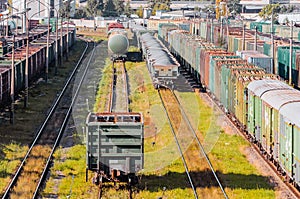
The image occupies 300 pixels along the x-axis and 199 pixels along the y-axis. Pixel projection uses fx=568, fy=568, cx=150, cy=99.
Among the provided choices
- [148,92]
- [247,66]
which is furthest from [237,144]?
[148,92]

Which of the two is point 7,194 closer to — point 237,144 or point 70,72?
point 237,144

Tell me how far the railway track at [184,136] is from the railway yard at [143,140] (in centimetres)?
6

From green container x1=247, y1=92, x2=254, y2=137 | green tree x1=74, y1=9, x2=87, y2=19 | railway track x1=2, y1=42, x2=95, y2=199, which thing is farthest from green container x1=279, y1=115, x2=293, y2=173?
green tree x1=74, y1=9, x2=87, y2=19

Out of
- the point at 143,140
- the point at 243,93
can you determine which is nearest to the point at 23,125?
the point at 243,93

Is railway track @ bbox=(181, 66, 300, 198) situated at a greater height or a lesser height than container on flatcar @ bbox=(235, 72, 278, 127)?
lesser

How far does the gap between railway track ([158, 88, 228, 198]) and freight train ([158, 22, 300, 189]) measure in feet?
7.52

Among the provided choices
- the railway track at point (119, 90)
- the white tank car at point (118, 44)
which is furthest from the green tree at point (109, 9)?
the railway track at point (119, 90)

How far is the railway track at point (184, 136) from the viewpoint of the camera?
20.8 m

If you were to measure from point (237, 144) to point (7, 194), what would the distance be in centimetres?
1130

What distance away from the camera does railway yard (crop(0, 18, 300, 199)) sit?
19047mm

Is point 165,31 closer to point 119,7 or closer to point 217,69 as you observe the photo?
point 217,69

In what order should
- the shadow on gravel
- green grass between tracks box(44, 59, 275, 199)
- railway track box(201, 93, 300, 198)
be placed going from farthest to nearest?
the shadow on gravel < green grass between tracks box(44, 59, 275, 199) < railway track box(201, 93, 300, 198)

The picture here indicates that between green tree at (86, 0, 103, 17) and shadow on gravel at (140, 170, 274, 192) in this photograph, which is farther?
green tree at (86, 0, 103, 17)

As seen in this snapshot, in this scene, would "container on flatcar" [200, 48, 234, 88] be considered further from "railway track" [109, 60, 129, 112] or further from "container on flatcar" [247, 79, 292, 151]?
"container on flatcar" [247, 79, 292, 151]
